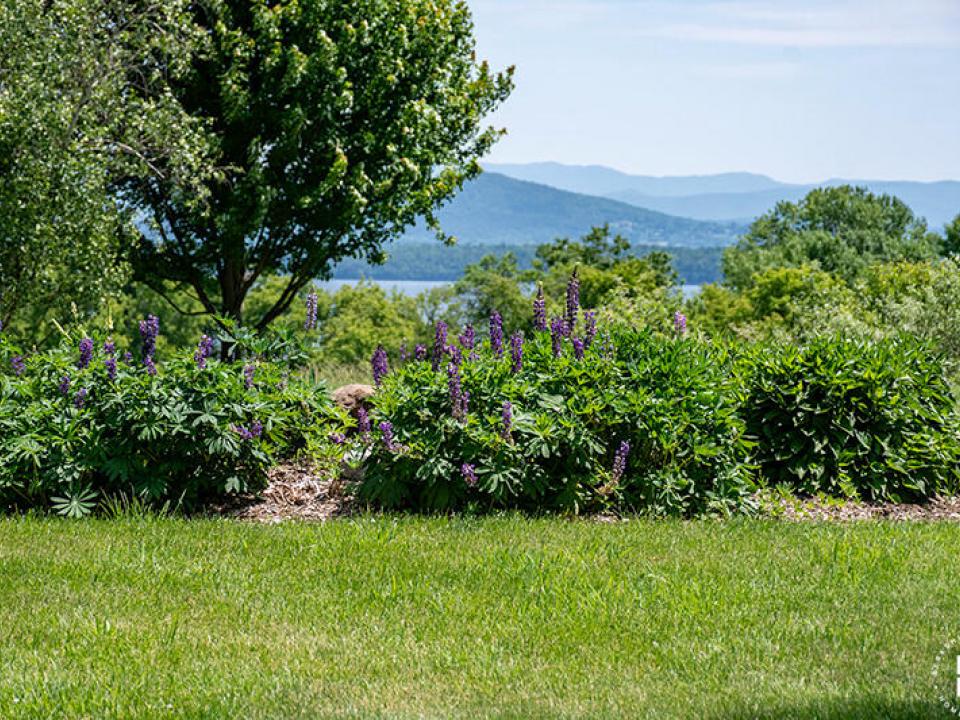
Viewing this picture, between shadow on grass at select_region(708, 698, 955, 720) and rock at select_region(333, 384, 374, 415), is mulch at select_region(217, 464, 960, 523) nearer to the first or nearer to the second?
rock at select_region(333, 384, 374, 415)

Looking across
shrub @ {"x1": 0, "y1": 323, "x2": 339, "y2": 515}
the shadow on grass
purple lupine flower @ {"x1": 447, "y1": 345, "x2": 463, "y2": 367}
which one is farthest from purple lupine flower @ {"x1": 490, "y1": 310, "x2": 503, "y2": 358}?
the shadow on grass

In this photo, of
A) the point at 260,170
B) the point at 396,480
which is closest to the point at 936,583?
the point at 396,480

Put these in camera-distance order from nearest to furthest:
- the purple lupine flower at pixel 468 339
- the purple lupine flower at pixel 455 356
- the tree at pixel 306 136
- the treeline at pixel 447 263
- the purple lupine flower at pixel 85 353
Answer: the purple lupine flower at pixel 85 353 → the purple lupine flower at pixel 455 356 → the purple lupine flower at pixel 468 339 → the tree at pixel 306 136 → the treeline at pixel 447 263

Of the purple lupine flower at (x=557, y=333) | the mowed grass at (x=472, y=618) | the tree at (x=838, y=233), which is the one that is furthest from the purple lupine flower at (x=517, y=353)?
the tree at (x=838, y=233)

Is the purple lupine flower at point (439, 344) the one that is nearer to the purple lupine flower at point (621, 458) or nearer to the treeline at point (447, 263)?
the purple lupine flower at point (621, 458)

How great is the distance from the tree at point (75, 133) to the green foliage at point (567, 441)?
8.85 metres

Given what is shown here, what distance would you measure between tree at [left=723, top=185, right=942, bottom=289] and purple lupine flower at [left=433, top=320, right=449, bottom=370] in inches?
2176

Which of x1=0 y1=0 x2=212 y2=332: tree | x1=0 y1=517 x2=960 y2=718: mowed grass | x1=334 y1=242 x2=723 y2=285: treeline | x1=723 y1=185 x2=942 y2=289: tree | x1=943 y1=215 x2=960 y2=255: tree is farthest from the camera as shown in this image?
x1=334 y1=242 x2=723 y2=285: treeline

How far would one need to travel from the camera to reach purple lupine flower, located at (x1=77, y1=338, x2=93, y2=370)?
7488 millimetres

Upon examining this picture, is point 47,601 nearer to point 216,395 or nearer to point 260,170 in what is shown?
point 216,395

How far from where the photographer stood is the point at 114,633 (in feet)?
15.7

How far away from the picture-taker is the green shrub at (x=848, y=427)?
25.7 ft

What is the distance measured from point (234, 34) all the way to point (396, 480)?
12.1m

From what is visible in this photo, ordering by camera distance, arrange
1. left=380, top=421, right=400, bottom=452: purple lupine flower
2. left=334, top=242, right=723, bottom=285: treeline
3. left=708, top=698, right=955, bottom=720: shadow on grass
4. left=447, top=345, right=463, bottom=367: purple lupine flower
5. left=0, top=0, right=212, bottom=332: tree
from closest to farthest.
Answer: left=708, top=698, right=955, bottom=720: shadow on grass < left=380, top=421, right=400, bottom=452: purple lupine flower < left=447, top=345, right=463, bottom=367: purple lupine flower < left=0, top=0, right=212, bottom=332: tree < left=334, top=242, right=723, bottom=285: treeline
